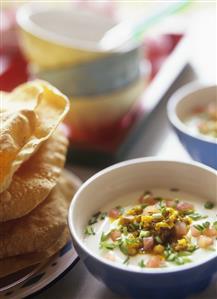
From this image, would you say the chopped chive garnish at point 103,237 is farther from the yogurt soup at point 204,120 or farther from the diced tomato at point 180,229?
the yogurt soup at point 204,120

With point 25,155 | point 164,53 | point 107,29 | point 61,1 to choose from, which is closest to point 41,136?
point 25,155

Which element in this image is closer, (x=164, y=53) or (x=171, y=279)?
(x=171, y=279)

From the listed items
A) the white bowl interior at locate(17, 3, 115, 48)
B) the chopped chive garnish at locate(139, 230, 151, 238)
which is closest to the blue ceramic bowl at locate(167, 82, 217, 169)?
the chopped chive garnish at locate(139, 230, 151, 238)

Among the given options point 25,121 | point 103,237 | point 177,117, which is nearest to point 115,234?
point 103,237

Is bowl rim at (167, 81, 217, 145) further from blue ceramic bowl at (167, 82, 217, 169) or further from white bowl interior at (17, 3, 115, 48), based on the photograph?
white bowl interior at (17, 3, 115, 48)

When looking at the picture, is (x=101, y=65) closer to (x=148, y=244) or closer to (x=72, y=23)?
(x=72, y=23)

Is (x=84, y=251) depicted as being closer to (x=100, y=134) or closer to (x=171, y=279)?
(x=171, y=279)
